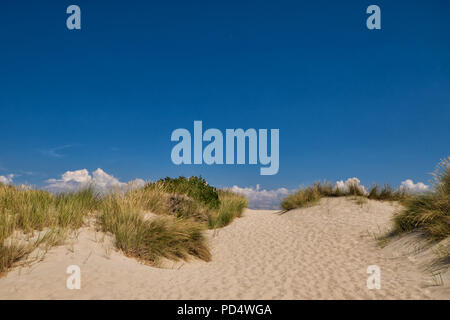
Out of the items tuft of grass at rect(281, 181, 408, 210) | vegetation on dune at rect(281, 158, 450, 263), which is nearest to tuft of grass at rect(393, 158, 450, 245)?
vegetation on dune at rect(281, 158, 450, 263)

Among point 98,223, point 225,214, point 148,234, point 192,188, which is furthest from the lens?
point 225,214

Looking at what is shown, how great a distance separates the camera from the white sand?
588 cm

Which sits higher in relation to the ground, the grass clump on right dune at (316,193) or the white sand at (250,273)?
the grass clump on right dune at (316,193)

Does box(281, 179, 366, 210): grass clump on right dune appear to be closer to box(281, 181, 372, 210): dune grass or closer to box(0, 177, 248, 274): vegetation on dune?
box(281, 181, 372, 210): dune grass

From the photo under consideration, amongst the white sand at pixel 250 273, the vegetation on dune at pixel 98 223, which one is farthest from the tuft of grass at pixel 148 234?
the white sand at pixel 250 273

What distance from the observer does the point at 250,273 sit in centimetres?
841

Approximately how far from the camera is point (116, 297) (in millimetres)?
5617

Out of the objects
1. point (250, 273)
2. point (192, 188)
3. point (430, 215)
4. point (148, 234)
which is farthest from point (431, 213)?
point (192, 188)

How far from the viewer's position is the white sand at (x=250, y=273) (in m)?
5.88

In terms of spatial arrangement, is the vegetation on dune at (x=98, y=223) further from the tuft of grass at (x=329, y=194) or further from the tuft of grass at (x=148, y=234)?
the tuft of grass at (x=329, y=194)

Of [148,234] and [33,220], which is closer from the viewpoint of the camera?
[33,220]

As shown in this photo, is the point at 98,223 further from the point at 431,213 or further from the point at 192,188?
the point at 431,213

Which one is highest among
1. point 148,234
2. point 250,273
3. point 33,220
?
point 33,220
